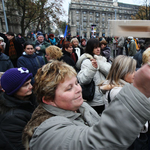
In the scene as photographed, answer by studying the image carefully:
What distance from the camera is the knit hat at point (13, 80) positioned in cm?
159

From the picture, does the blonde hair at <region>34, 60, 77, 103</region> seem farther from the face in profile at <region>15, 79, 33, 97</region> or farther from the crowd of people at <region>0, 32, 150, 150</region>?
the face in profile at <region>15, 79, 33, 97</region>

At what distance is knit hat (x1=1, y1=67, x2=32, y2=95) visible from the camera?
1.59 m

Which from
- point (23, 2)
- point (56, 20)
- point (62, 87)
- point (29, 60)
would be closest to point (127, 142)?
point (62, 87)

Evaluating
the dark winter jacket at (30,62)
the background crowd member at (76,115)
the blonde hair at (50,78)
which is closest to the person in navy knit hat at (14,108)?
the background crowd member at (76,115)

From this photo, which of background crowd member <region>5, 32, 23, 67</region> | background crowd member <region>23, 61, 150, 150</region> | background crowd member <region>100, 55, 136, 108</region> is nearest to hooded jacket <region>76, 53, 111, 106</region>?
background crowd member <region>100, 55, 136, 108</region>

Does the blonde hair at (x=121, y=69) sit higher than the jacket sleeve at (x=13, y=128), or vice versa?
the blonde hair at (x=121, y=69)

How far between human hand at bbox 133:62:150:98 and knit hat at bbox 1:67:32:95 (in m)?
1.43

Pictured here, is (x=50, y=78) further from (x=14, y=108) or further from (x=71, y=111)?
(x=14, y=108)

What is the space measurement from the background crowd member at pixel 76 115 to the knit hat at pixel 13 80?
2.03 ft

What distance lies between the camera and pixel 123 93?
619 millimetres

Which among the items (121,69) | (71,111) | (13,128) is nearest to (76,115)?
(71,111)

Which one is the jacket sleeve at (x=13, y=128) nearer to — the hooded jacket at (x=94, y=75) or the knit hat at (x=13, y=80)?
the knit hat at (x=13, y=80)

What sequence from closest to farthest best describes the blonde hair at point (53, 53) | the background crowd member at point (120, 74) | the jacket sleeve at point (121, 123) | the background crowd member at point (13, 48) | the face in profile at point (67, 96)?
the jacket sleeve at point (121, 123) < the face in profile at point (67, 96) < the background crowd member at point (120, 74) < the blonde hair at point (53, 53) < the background crowd member at point (13, 48)

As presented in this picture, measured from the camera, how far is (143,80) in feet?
1.92
